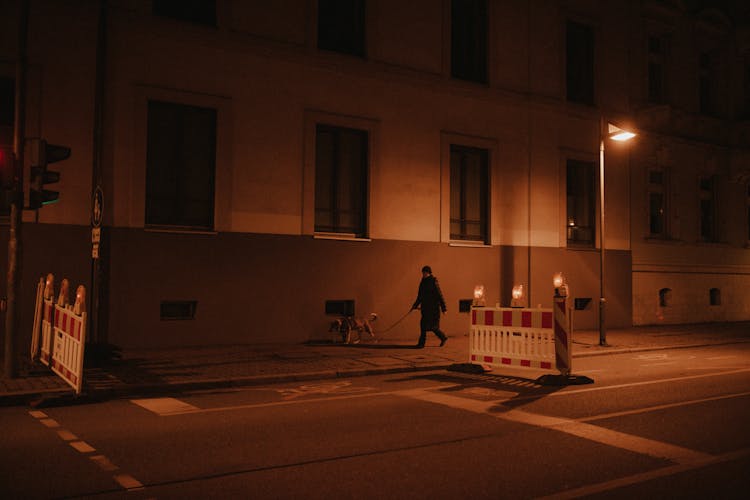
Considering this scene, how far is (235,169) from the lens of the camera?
15.3 metres

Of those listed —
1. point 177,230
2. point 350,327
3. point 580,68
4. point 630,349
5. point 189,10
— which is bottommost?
point 630,349

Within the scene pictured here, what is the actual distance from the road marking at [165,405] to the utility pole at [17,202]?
92.8 inches

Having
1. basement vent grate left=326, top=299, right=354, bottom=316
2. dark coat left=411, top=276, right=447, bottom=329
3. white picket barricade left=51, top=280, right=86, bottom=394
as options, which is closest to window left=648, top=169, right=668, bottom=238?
dark coat left=411, top=276, right=447, bottom=329

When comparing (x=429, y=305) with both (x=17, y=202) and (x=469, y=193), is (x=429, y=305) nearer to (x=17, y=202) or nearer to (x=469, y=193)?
(x=469, y=193)

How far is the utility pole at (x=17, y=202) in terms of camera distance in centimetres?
1020

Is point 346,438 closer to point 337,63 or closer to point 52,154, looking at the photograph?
point 52,154

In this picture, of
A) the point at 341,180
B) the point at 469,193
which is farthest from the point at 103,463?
the point at 469,193

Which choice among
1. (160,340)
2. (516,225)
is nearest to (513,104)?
(516,225)

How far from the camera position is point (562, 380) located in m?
10.7

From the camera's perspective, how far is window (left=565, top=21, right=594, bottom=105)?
2184 cm

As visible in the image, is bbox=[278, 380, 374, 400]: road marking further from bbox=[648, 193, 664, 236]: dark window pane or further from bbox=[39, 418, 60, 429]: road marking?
bbox=[648, 193, 664, 236]: dark window pane

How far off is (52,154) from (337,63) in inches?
316

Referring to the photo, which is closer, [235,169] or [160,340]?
[160,340]

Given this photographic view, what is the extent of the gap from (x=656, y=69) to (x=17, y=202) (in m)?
21.0
